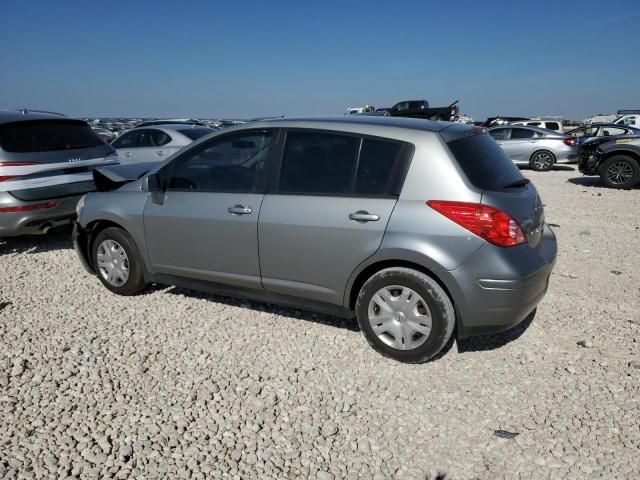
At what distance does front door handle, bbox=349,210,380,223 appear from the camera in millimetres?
3404

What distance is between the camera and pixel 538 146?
16.2 m

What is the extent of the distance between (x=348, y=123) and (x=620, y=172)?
10.5 m

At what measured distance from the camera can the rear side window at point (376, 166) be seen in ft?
11.3

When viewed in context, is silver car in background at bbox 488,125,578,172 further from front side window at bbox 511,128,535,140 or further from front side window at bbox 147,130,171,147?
front side window at bbox 147,130,171,147

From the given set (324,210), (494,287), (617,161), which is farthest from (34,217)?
(617,161)

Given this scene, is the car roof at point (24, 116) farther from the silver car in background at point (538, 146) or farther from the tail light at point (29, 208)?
the silver car in background at point (538, 146)

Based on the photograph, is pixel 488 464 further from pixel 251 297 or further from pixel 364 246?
pixel 251 297

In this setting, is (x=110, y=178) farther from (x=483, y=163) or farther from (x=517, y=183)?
(x=517, y=183)

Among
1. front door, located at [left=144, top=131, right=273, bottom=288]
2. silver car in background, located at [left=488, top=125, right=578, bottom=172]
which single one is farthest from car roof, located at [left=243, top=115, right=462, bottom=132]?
silver car in background, located at [left=488, top=125, right=578, bottom=172]

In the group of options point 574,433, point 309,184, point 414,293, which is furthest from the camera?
point 309,184

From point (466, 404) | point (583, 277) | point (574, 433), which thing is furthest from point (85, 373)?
point (583, 277)

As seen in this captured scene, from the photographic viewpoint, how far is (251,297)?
4.09 meters

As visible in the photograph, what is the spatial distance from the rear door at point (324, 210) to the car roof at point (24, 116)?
13.6 feet

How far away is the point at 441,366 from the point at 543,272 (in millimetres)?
959
